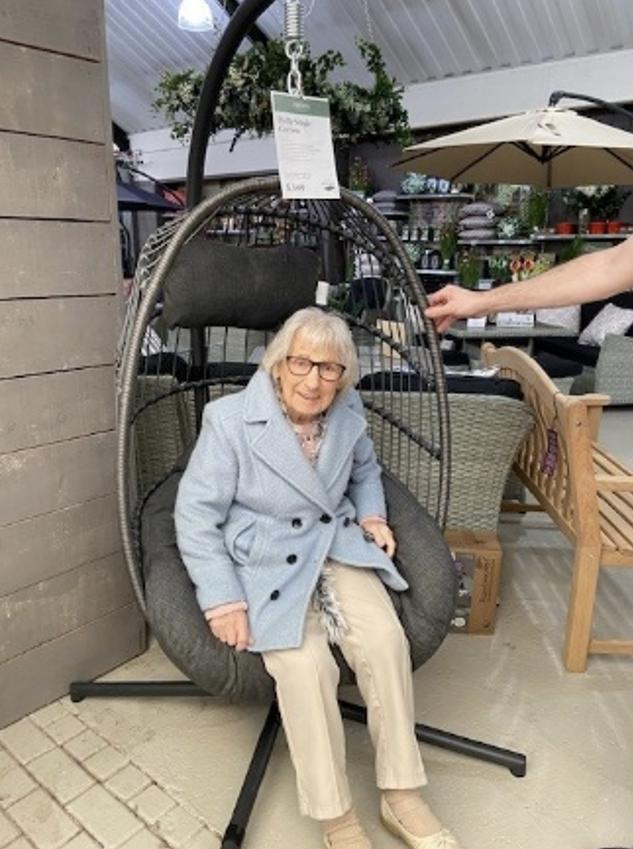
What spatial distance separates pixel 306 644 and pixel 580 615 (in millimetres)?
1004

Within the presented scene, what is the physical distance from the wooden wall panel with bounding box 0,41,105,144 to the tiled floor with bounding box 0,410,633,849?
1.50m

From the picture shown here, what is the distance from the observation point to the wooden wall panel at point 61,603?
69.3 inches

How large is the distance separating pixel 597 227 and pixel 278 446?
5.56 metres

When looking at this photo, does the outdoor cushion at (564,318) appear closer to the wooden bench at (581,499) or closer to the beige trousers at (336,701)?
the wooden bench at (581,499)

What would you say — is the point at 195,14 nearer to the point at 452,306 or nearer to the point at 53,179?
the point at 53,179

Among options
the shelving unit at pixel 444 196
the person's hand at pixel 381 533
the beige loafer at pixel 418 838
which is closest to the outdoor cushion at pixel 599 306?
the shelving unit at pixel 444 196

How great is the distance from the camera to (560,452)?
7.04 ft

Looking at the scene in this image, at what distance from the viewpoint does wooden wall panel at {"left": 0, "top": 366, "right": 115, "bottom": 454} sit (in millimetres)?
1656

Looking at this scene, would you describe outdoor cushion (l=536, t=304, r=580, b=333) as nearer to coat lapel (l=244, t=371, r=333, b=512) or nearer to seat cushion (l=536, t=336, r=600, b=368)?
seat cushion (l=536, t=336, r=600, b=368)

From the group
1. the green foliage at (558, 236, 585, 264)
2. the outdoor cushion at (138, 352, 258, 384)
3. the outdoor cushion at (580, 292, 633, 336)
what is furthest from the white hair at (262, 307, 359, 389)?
the green foliage at (558, 236, 585, 264)

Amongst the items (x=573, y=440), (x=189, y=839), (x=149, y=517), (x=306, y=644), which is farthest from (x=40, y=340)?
(x=573, y=440)

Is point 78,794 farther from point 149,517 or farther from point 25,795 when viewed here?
point 149,517

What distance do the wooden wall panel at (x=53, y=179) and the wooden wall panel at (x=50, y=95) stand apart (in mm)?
27

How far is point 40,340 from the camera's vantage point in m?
1.67
